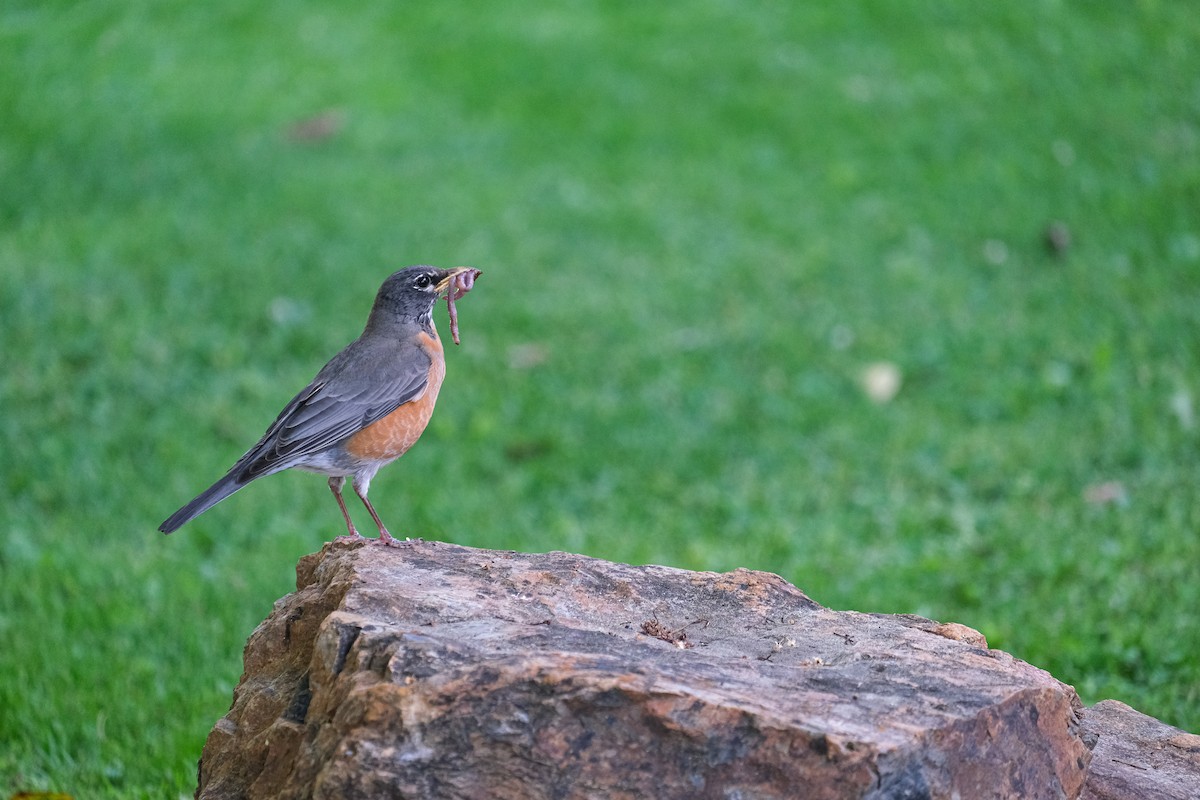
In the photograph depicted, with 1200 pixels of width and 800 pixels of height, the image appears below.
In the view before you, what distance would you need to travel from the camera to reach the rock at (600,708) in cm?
261

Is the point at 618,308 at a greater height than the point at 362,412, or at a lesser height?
lesser

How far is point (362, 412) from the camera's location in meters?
4.10

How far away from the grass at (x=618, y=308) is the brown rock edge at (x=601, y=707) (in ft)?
5.42

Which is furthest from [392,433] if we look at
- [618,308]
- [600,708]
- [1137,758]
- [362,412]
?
[618,308]

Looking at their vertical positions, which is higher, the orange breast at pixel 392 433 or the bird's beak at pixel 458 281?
the bird's beak at pixel 458 281

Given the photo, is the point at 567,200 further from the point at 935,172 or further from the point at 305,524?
the point at 305,524

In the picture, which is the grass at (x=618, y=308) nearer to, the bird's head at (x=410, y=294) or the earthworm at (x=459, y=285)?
the bird's head at (x=410, y=294)

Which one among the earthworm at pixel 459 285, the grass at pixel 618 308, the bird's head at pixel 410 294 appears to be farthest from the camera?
the grass at pixel 618 308

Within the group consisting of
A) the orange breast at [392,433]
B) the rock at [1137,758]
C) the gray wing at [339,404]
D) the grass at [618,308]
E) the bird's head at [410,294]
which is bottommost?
the grass at [618,308]

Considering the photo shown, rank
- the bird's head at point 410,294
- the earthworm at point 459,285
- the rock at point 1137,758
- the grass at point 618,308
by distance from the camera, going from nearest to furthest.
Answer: the rock at point 1137,758
the earthworm at point 459,285
the bird's head at point 410,294
the grass at point 618,308

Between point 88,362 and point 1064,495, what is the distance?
240 inches

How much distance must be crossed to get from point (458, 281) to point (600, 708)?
207 centimetres

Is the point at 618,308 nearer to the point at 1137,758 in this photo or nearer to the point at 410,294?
the point at 410,294

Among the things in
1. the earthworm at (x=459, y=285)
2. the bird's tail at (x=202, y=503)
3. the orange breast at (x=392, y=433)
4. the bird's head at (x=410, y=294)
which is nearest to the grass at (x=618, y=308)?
the bird's tail at (x=202, y=503)
